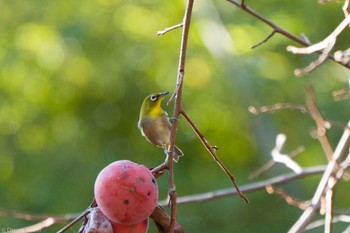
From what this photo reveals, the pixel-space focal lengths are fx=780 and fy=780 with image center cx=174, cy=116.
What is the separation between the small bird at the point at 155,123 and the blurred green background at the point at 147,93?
3.81 m

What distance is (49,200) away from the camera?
20.4ft

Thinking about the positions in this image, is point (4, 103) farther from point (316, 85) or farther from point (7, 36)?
point (316, 85)

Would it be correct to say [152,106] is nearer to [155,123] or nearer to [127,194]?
[155,123]

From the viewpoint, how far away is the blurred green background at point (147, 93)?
670cm

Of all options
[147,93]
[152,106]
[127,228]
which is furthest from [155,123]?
[147,93]

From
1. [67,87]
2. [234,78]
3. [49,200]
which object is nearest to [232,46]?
[234,78]

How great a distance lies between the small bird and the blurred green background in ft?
12.5

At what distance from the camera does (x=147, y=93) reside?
7.53 meters

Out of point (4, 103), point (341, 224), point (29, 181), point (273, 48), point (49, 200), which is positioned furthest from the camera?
point (273, 48)

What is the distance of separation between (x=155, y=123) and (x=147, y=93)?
5145 mm

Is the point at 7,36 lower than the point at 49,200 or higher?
higher

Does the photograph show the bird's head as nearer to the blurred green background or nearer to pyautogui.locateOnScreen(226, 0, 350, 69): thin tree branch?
pyautogui.locateOnScreen(226, 0, 350, 69): thin tree branch

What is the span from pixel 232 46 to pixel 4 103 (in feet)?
7.89

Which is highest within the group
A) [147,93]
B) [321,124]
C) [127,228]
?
[127,228]
